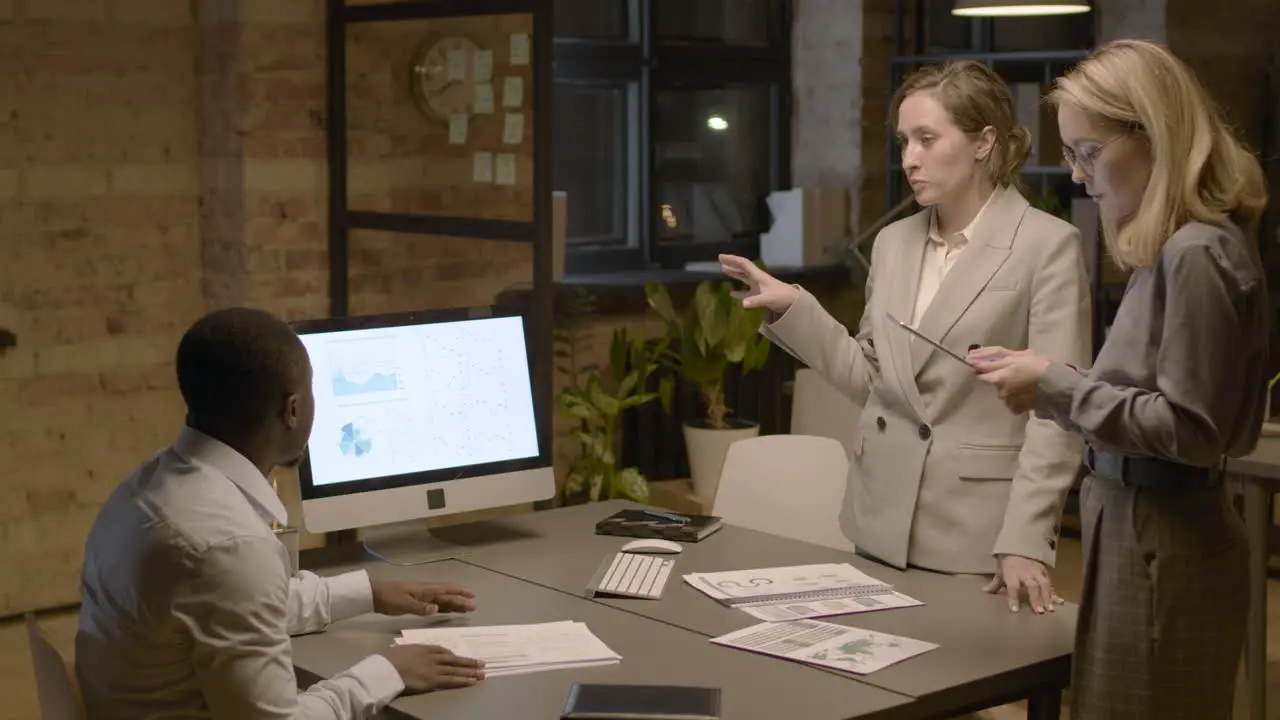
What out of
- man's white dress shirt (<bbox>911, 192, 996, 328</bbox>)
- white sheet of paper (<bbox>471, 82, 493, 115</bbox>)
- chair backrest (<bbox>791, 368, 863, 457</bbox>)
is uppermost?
white sheet of paper (<bbox>471, 82, 493, 115</bbox>)

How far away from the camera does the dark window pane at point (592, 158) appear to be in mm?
5648

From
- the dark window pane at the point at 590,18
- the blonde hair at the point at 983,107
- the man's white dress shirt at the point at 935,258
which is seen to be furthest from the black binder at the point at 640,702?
the dark window pane at the point at 590,18

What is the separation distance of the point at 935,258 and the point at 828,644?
81cm

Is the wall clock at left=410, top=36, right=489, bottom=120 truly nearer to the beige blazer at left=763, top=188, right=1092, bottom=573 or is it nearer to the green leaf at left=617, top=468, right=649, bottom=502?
the green leaf at left=617, top=468, right=649, bottom=502

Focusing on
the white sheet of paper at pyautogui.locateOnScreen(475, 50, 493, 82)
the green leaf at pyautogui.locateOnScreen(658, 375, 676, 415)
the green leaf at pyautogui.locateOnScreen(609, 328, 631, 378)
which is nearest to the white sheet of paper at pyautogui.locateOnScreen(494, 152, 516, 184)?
the white sheet of paper at pyautogui.locateOnScreen(475, 50, 493, 82)

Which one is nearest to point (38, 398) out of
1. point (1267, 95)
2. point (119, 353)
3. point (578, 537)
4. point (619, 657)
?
point (119, 353)

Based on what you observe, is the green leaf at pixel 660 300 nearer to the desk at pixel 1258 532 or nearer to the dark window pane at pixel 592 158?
the dark window pane at pixel 592 158

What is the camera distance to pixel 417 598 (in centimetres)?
243

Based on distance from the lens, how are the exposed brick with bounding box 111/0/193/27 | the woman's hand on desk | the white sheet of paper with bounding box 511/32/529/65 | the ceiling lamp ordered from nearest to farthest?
1. the woman's hand on desk
2. the white sheet of paper with bounding box 511/32/529/65
3. the exposed brick with bounding box 111/0/193/27
4. the ceiling lamp

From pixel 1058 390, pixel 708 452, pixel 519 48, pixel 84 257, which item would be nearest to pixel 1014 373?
pixel 1058 390

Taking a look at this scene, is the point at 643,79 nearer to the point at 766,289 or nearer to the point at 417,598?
the point at 766,289

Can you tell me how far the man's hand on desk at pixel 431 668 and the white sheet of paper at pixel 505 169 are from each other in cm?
269

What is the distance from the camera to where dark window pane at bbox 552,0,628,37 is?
18.2 ft

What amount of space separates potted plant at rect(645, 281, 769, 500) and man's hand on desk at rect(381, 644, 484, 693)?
3009mm
